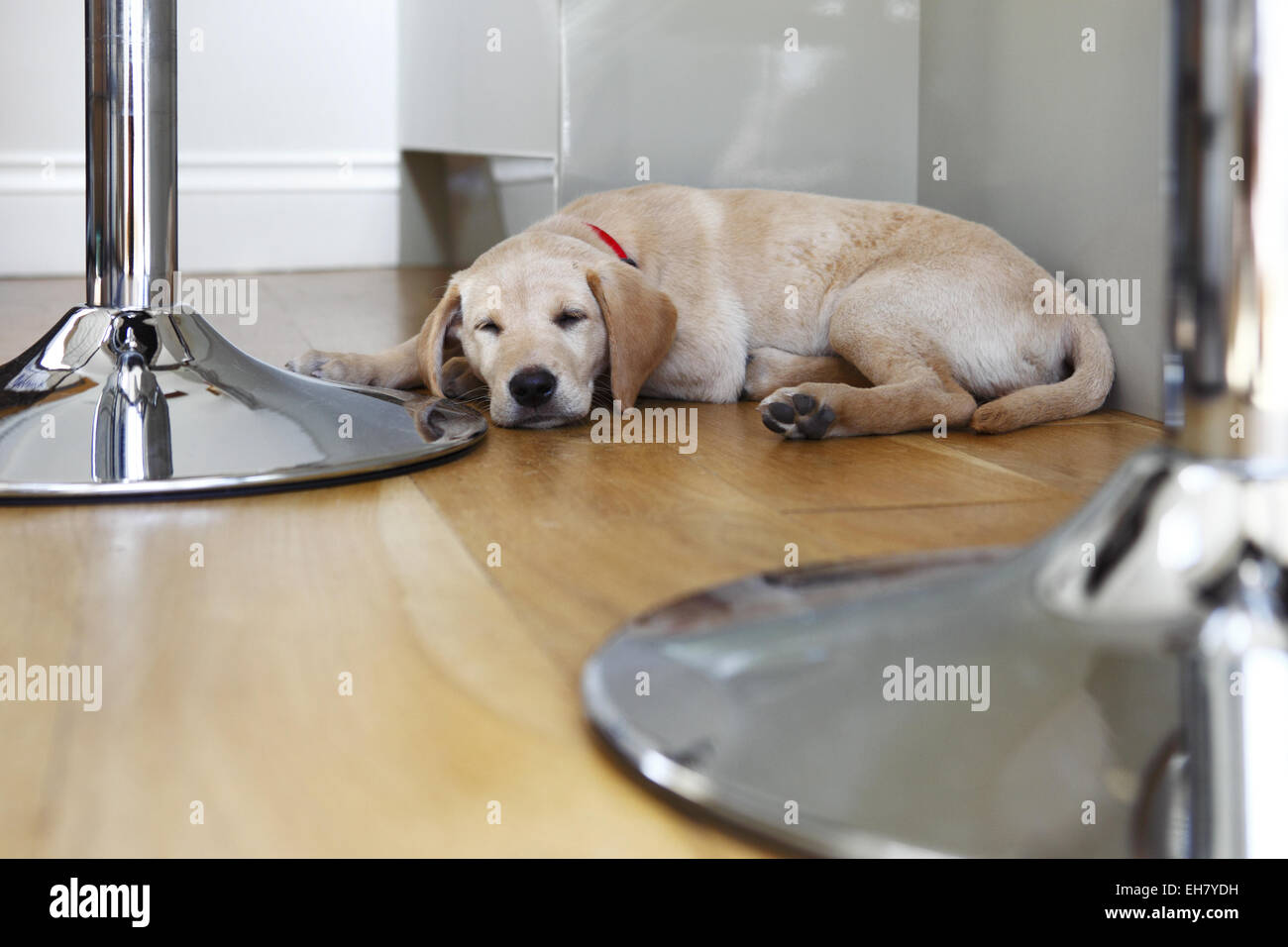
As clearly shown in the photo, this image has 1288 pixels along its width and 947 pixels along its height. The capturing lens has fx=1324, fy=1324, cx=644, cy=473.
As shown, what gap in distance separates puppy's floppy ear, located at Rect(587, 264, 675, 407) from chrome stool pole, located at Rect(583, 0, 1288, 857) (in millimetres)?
1143

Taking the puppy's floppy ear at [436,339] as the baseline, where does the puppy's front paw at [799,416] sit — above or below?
below

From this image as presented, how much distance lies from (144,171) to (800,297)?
104 cm

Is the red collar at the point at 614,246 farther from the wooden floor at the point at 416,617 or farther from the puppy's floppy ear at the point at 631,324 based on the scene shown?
the wooden floor at the point at 416,617

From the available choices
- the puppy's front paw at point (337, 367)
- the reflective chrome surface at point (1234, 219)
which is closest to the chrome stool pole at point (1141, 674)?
the reflective chrome surface at point (1234, 219)

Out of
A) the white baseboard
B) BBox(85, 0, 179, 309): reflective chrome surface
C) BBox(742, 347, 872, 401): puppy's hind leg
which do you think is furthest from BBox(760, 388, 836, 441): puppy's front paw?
the white baseboard

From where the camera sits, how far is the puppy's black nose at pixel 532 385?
5.58 feet

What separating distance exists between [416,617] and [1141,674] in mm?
499

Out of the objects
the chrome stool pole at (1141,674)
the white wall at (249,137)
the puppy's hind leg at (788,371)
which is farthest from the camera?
the white wall at (249,137)

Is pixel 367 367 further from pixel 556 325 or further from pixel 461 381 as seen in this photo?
pixel 556 325

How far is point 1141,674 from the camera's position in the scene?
60cm

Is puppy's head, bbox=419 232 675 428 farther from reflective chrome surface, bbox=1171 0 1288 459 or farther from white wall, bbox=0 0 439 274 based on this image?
white wall, bbox=0 0 439 274

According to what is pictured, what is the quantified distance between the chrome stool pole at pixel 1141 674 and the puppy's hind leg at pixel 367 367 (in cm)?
133

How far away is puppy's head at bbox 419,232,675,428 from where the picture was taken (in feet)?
5.72

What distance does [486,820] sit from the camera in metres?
0.62
